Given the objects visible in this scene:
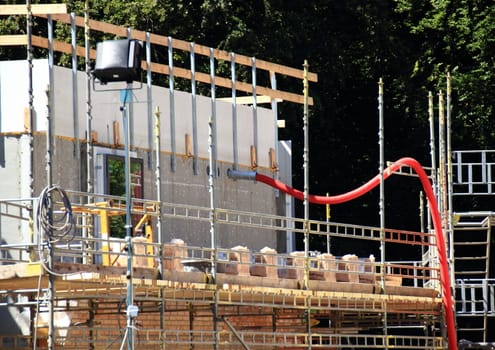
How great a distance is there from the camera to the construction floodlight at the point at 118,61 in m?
23.1

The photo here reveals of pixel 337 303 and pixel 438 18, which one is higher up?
pixel 438 18

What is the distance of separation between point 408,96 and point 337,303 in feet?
60.7

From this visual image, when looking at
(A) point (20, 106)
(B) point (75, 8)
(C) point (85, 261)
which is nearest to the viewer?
(C) point (85, 261)

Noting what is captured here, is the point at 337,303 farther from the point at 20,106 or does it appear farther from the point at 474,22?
the point at 474,22

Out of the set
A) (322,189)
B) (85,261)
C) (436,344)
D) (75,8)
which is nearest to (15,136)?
(85,261)

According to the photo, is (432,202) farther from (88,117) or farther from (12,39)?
(12,39)

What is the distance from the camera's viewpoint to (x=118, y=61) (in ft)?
76.3

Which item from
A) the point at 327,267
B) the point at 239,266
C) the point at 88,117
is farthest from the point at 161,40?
the point at 239,266

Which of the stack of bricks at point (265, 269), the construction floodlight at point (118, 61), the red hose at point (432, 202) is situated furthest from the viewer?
the red hose at point (432, 202)

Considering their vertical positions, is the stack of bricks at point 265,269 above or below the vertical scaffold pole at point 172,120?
below

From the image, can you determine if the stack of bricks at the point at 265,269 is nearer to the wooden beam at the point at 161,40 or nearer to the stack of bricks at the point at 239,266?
the stack of bricks at the point at 239,266

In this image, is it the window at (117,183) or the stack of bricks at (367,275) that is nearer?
the window at (117,183)

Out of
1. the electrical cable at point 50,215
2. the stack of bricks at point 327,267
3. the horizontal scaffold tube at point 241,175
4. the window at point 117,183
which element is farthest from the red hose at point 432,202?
the electrical cable at point 50,215

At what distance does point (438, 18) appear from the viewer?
168ft
